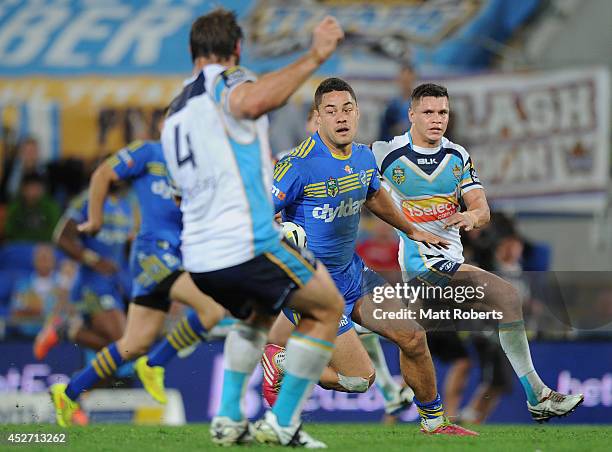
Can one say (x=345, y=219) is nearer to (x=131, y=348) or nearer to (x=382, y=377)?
(x=382, y=377)

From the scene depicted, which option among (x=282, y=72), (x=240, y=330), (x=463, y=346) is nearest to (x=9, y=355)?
(x=463, y=346)

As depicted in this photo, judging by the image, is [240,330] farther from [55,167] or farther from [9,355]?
[55,167]

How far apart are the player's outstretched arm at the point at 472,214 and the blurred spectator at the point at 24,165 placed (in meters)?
9.73

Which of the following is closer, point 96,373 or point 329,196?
point 329,196

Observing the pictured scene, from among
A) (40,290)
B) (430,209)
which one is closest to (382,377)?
(430,209)

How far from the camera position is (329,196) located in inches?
324

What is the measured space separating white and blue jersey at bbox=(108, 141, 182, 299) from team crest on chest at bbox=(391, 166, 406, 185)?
2.49 metres

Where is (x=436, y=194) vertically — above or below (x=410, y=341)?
above

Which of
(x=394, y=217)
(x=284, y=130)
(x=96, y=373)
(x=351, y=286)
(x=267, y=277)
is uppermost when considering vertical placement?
(x=284, y=130)

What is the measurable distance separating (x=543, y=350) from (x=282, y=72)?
7692 mm

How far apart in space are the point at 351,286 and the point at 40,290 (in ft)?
26.6

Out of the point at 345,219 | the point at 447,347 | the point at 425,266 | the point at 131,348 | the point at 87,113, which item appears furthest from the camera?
the point at 87,113

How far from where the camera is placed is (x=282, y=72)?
5984 millimetres

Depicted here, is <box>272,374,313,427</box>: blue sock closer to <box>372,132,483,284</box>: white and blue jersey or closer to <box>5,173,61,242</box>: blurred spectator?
<box>372,132,483,284</box>: white and blue jersey
